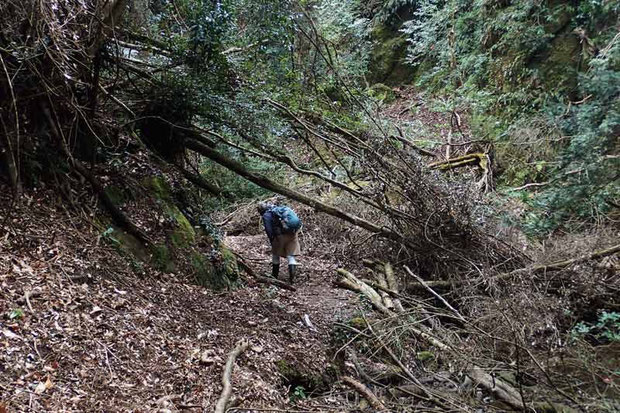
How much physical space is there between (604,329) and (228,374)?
5092 millimetres

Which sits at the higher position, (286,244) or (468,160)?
(468,160)

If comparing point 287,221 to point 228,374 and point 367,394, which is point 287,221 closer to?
point 367,394

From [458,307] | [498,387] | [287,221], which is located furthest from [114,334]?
[458,307]

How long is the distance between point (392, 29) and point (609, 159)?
1288 cm

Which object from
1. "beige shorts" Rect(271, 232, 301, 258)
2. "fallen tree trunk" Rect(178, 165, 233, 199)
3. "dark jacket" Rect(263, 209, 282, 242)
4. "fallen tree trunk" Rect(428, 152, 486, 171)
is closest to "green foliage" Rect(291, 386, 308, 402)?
"beige shorts" Rect(271, 232, 301, 258)

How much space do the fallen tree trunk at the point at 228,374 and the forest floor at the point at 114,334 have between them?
85 mm

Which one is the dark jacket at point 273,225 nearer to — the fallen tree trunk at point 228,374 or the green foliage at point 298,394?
the fallen tree trunk at point 228,374

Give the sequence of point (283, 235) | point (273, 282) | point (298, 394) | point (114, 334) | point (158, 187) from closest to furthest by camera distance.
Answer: point (114, 334) → point (298, 394) → point (158, 187) → point (273, 282) → point (283, 235)

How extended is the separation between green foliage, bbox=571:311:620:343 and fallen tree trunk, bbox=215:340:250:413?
3.77 metres

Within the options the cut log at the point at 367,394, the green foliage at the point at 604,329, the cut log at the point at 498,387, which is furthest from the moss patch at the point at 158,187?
the green foliage at the point at 604,329

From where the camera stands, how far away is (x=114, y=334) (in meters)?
4.30

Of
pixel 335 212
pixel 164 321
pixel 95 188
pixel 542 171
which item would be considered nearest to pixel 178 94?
pixel 95 188

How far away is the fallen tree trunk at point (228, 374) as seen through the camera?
391 centimetres

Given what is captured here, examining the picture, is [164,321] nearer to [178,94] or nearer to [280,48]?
[178,94]
